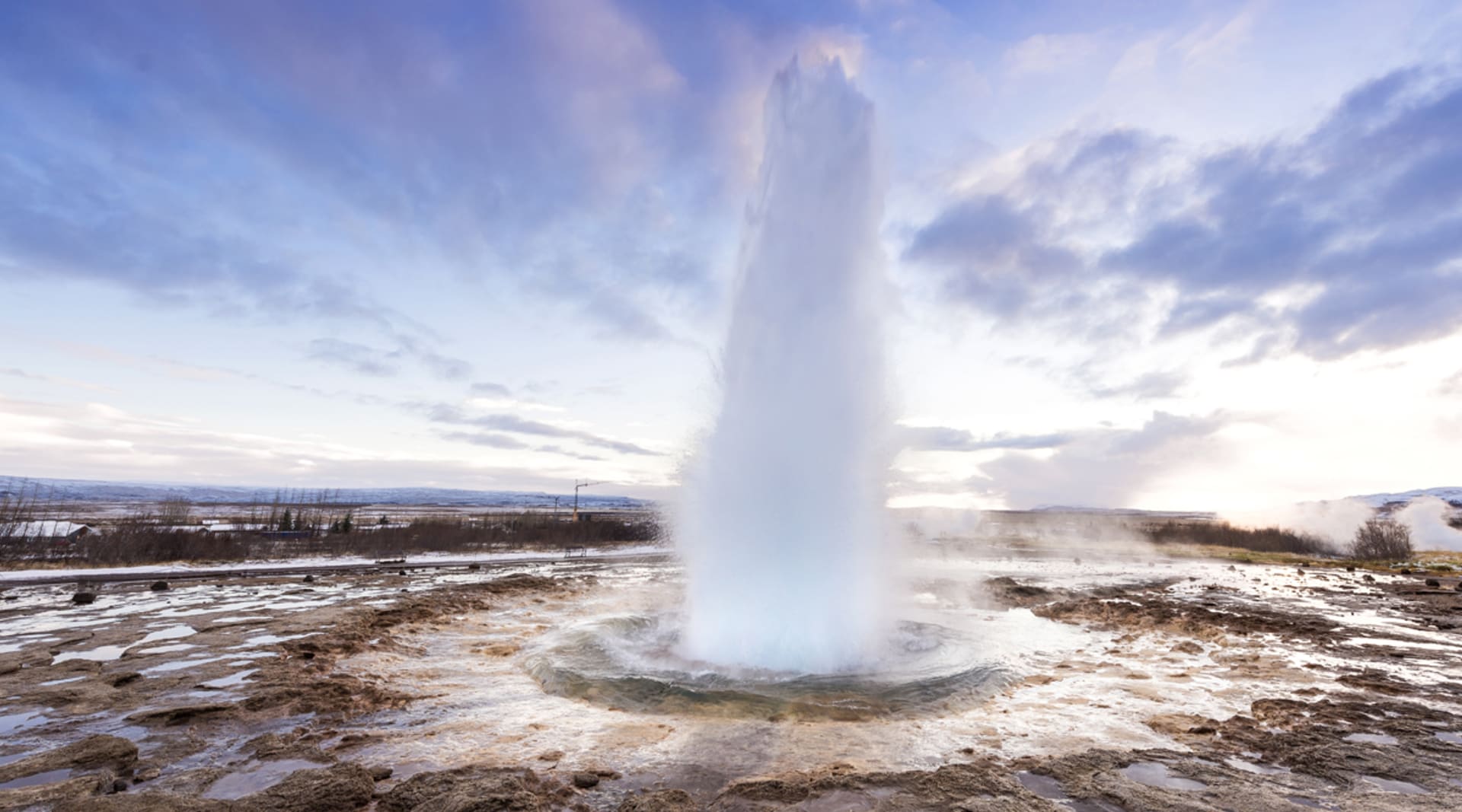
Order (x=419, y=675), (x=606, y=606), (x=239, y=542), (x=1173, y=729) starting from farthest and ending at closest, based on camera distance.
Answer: (x=239, y=542) < (x=606, y=606) < (x=419, y=675) < (x=1173, y=729)

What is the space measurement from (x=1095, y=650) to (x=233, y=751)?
1590cm

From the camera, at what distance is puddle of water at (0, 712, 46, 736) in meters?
7.84

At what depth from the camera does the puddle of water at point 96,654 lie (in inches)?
454

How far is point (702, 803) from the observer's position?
19.7 ft

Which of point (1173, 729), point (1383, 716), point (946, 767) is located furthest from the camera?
point (1383, 716)

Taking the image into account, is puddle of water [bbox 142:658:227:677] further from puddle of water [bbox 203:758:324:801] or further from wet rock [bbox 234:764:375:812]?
wet rock [bbox 234:764:375:812]

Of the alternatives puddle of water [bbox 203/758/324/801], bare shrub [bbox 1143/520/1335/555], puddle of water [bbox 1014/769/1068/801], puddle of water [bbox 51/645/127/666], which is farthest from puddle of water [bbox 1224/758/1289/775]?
bare shrub [bbox 1143/520/1335/555]

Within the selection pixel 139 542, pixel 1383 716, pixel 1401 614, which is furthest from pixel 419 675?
pixel 139 542

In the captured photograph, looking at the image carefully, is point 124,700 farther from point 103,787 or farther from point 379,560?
point 379,560

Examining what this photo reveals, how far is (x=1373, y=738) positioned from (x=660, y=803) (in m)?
9.46

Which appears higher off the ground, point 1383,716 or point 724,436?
point 724,436

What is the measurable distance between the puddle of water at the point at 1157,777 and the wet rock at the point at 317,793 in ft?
26.6

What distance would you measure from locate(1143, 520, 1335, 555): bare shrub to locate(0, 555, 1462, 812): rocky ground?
61.7 metres

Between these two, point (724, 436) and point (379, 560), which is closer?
point (724, 436)
